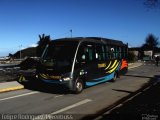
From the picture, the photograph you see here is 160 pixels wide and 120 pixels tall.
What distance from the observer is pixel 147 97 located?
1232 cm

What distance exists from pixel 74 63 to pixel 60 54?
1056 millimetres

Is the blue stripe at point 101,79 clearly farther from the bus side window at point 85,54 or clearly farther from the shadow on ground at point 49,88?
the shadow on ground at point 49,88

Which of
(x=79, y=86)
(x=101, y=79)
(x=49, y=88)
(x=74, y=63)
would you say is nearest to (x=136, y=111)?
(x=74, y=63)

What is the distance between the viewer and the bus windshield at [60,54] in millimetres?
14000

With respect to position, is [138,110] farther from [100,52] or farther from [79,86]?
[100,52]

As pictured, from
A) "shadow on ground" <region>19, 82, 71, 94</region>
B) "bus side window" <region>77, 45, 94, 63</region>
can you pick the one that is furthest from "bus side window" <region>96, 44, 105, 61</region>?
"shadow on ground" <region>19, 82, 71, 94</region>

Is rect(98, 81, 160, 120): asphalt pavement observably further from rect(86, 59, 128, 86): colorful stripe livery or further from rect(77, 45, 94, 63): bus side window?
rect(86, 59, 128, 86): colorful stripe livery

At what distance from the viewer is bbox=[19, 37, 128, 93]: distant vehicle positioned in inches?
543

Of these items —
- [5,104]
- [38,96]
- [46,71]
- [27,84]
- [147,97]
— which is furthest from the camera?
[27,84]

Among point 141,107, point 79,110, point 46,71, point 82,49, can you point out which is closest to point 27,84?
point 46,71

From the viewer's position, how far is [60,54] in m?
14.6

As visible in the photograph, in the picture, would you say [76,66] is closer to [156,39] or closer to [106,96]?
[106,96]

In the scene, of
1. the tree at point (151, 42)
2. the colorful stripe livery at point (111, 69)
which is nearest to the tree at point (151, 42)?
the tree at point (151, 42)

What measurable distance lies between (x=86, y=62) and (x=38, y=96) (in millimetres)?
3091
